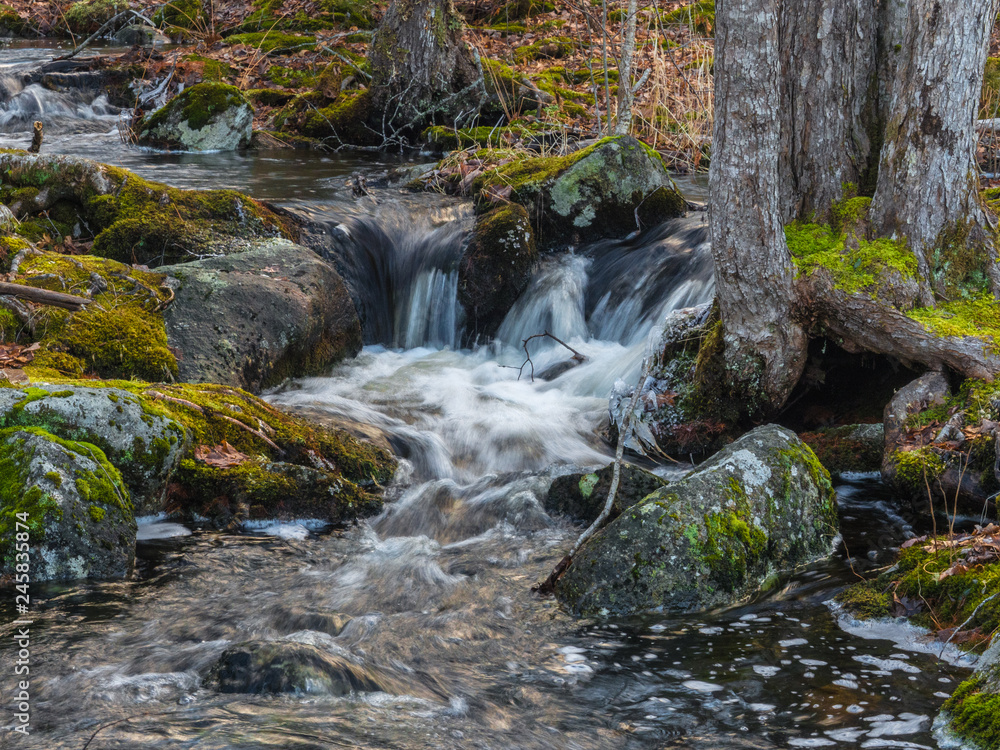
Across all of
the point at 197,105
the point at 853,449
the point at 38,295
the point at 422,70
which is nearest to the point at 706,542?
the point at 853,449

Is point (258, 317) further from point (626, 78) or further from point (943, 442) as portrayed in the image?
point (626, 78)

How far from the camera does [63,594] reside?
4211 mm

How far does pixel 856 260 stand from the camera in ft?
18.6

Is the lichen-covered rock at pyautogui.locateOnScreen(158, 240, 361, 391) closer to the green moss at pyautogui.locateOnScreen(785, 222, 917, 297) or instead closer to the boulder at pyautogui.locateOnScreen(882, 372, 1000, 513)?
the green moss at pyautogui.locateOnScreen(785, 222, 917, 297)

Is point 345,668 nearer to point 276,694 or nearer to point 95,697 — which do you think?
point 276,694

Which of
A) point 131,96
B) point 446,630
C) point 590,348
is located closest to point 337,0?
point 131,96

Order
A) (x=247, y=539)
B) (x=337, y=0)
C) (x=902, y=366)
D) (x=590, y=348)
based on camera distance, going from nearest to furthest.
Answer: (x=247, y=539) → (x=902, y=366) → (x=590, y=348) → (x=337, y=0)

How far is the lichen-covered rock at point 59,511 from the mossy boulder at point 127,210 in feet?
12.9

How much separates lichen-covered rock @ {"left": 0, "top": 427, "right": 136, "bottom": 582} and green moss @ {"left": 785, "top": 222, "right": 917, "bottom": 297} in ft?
14.6

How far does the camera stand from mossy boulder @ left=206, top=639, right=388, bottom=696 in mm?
3445

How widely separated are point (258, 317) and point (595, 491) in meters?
3.42

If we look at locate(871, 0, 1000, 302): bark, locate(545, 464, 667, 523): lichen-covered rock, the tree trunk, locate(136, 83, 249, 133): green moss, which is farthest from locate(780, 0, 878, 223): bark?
locate(136, 83, 249, 133): green moss

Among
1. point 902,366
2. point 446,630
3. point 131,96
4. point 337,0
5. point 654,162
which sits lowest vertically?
point 446,630

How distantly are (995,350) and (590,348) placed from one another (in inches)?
159
